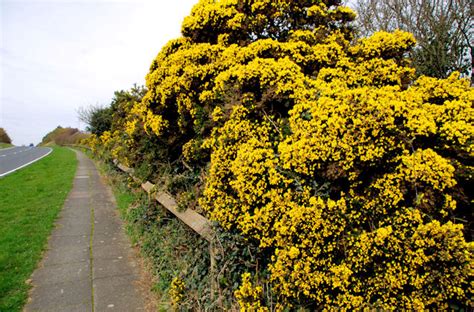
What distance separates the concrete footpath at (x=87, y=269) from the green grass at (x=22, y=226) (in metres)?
0.18

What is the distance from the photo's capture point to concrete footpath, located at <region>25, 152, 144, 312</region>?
4117mm

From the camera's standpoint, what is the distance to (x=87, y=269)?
507cm

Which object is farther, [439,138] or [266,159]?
[266,159]

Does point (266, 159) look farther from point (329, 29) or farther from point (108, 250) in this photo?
point (108, 250)

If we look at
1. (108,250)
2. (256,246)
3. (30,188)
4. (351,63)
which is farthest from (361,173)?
(30,188)

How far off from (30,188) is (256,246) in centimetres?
1171

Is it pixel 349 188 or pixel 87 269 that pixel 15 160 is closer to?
pixel 87 269

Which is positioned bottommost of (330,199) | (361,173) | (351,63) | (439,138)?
(330,199)

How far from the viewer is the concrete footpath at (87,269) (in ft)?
13.5

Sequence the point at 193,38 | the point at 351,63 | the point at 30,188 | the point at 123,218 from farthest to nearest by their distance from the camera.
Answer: the point at 30,188 < the point at 123,218 < the point at 193,38 < the point at 351,63

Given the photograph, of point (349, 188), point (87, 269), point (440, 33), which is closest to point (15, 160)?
point (87, 269)

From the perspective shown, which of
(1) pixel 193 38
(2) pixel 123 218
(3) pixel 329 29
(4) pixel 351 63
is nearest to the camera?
(4) pixel 351 63

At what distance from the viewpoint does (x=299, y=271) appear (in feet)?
7.94

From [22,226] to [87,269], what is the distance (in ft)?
10.5
